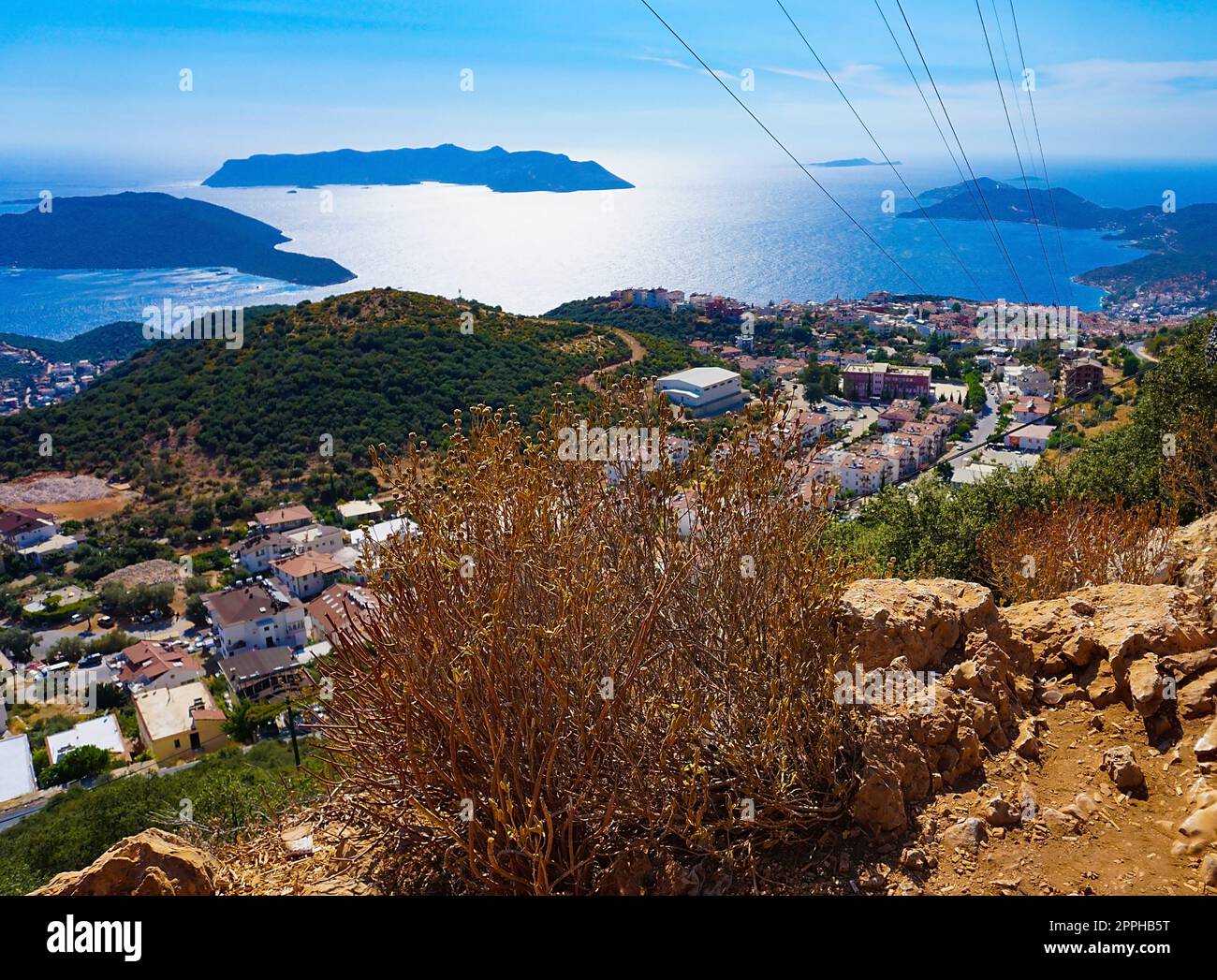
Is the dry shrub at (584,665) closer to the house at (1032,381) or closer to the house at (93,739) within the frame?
the house at (93,739)

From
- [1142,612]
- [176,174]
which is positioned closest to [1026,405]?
[1142,612]

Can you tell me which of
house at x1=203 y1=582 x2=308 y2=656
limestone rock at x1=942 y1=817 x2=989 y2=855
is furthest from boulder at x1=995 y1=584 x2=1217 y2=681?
house at x1=203 y1=582 x2=308 y2=656

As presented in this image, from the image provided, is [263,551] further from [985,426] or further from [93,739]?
[985,426]

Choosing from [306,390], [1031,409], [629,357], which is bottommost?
[1031,409]

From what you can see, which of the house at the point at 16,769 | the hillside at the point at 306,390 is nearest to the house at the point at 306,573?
the hillside at the point at 306,390

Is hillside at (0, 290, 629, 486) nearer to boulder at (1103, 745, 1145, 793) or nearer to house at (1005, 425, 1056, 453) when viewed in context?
house at (1005, 425, 1056, 453)

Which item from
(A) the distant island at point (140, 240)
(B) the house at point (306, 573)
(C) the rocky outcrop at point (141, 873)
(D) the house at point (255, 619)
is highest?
(A) the distant island at point (140, 240)

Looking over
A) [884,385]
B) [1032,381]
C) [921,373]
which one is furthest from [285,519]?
[1032,381]
